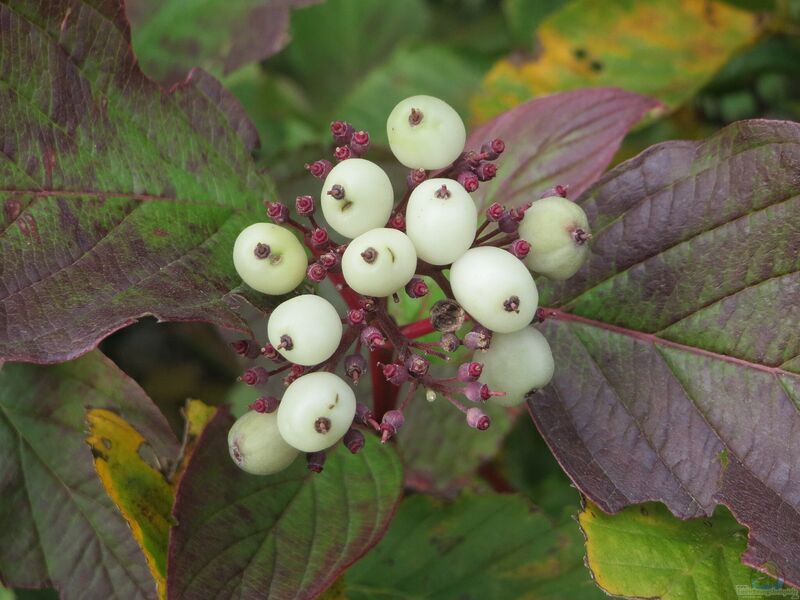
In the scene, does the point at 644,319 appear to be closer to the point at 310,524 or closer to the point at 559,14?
the point at 310,524

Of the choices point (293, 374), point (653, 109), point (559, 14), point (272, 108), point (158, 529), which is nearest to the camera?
point (293, 374)

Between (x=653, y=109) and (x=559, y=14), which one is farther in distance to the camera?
(x=559, y=14)

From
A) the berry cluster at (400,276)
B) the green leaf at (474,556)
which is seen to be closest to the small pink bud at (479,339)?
the berry cluster at (400,276)

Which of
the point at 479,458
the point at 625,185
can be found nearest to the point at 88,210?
the point at 625,185

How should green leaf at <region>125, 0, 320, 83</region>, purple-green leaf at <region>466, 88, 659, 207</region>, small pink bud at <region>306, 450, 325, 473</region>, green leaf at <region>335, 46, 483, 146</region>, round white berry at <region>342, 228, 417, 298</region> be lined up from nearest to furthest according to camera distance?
round white berry at <region>342, 228, 417, 298</region>
small pink bud at <region>306, 450, 325, 473</region>
purple-green leaf at <region>466, 88, 659, 207</region>
green leaf at <region>125, 0, 320, 83</region>
green leaf at <region>335, 46, 483, 146</region>

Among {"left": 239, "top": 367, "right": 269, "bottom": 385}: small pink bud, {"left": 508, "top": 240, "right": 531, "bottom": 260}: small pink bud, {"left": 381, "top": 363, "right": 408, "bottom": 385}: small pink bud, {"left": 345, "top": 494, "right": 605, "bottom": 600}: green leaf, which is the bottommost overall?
{"left": 345, "top": 494, "right": 605, "bottom": 600}: green leaf

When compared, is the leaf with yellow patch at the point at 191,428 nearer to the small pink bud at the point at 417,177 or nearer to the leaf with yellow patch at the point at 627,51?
the small pink bud at the point at 417,177

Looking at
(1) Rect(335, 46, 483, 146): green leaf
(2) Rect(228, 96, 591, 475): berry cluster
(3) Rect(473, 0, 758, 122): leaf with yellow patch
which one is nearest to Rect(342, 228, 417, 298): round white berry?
(2) Rect(228, 96, 591, 475): berry cluster

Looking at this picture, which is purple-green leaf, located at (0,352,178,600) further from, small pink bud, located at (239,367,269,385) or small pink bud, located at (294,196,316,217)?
small pink bud, located at (294,196,316,217)
